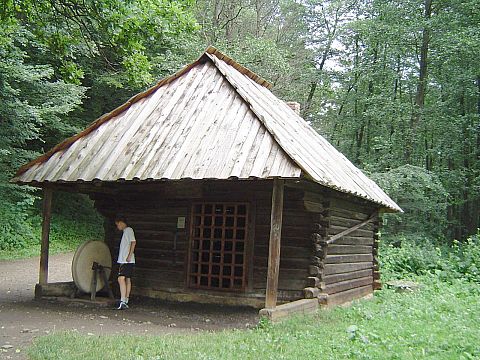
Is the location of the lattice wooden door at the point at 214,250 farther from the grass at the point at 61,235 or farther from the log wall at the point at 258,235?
the grass at the point at 61,235

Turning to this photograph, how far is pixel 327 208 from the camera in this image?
10.2 meters

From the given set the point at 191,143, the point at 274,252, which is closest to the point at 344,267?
the point at 274,252

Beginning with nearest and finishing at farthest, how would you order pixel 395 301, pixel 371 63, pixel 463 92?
pixel 395 301 < pixel 463 92 < pixel 371 63

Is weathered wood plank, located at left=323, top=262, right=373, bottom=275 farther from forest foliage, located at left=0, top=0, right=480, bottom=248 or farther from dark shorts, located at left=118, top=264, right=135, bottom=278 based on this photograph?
forest foliage, located at left=0, top=0, right=480, bottom=248

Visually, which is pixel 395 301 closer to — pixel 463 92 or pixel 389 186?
pixel 389 186

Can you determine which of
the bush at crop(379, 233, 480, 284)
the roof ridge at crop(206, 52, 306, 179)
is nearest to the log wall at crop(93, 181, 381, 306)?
the roof ridge at crop(206, 52, 306, 179)

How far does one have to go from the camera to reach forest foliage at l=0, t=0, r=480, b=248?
17.1m

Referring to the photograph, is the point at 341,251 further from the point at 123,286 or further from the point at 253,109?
the point at 123,286

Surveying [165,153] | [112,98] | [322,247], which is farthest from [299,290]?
[112,98]

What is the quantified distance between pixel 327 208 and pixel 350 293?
9.05 ft

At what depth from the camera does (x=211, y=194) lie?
10.5m

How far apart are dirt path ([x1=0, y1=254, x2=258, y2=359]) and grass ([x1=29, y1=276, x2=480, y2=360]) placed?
59cm

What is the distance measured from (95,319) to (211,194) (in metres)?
3.26

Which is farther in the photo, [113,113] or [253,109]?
[113,113]
